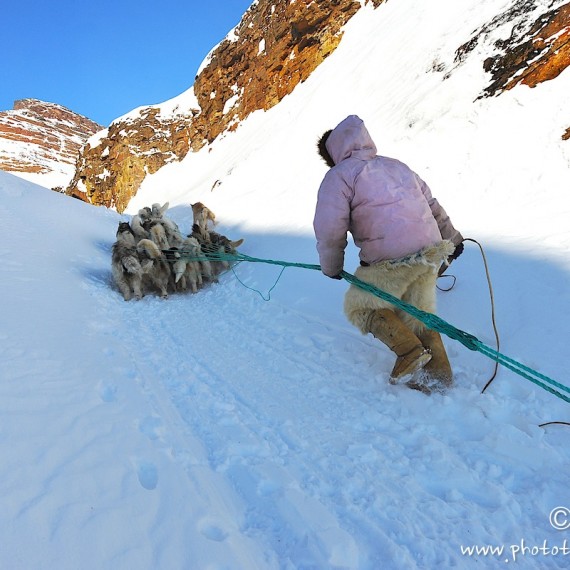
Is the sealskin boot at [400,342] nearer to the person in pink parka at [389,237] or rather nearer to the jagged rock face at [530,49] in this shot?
the person in pink parka at [389,237]

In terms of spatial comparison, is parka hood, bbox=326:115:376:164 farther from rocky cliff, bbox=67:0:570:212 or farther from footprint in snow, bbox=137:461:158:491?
rocky cliff, bbox=67:0:570:212

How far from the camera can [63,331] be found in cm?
320

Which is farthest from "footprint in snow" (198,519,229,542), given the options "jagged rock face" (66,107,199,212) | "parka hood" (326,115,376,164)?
"jagged rock face" (66,107,199,212)

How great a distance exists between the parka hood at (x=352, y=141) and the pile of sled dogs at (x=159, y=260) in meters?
3.02

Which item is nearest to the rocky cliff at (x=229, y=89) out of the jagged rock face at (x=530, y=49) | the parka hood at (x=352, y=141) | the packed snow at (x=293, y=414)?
the jagged rock face at (x=530, y=49)

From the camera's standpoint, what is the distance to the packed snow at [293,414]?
146 centimetres

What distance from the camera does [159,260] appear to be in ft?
18.4

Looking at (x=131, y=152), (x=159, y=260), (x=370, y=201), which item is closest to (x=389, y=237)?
(x=370, y=201)

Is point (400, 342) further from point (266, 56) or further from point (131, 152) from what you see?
point (131, 152)

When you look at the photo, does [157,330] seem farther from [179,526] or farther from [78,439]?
[179,526]

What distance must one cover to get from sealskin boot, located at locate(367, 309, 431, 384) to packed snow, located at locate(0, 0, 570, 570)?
0.20m

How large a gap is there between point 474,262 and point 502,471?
2544 mm

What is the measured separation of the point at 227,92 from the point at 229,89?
0.22 m

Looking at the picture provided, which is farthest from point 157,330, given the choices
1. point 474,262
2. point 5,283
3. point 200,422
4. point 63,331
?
point 474,262
